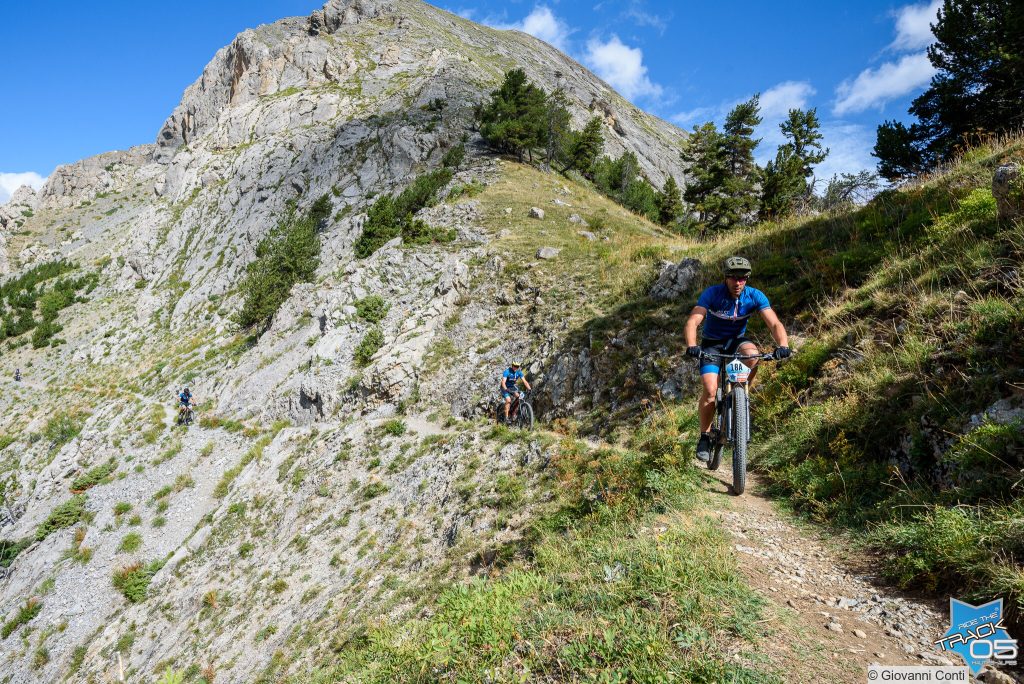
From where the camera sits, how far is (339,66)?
70125 millimetres

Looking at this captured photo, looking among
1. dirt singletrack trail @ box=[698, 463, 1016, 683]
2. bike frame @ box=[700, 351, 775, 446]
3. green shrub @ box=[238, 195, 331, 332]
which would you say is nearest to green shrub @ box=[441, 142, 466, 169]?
green shrub @ box=[238, 195, 331, 332]

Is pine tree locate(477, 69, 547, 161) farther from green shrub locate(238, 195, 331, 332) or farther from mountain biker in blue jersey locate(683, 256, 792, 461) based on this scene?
mountain biker in blue jersey locate(683, 256, 792, 461)

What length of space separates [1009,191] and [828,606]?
28.7 feet

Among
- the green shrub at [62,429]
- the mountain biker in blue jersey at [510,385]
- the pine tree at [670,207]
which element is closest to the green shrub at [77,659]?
the mountain biker in blue jersey at [510,385]

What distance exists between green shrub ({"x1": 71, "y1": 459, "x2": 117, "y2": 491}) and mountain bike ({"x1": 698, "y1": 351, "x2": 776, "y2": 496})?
2974 centimetres

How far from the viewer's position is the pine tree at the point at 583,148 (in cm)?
5012

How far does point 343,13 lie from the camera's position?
298 feet

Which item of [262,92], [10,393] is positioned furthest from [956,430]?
[262,92]

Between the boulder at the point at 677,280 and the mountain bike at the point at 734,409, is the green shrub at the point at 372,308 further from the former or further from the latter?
the mountain bike at the point at 734,409

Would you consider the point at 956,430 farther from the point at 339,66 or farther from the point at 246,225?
the point at 339,66

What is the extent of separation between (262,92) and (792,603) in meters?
93.0

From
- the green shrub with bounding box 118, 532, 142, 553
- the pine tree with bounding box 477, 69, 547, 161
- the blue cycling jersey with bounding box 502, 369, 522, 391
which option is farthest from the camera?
the pine tree with bounding box 477, 69, 547, 161

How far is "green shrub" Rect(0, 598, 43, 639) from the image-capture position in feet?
55.4

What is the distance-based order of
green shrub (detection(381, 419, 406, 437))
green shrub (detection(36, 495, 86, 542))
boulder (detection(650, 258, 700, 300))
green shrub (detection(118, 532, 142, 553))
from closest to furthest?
boulder (detection(650, 258, 700, 300)) → green shrub (detection(381, 419, 406, 437)) → green shrub (detection(118, 532, 142, 553)) → green shrub (detection(36, 495, 86, 542))
